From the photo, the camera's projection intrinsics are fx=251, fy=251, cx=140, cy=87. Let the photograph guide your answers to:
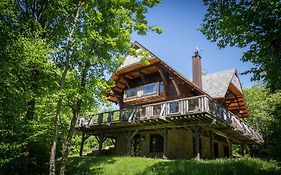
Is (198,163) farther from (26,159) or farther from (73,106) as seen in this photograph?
(26,159)

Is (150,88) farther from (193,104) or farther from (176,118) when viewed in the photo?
(193,104)

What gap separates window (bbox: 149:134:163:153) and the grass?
5308mm

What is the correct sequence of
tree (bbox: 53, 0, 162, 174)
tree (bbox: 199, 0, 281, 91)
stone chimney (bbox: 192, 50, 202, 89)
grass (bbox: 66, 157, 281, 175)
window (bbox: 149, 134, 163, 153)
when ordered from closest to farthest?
tree (bbox: 199, 0, 281, 91), grass (bbox: 66, 157, 281, 175), tree (bbox: 53, 0, 162, 174), window (bbox: 149, 134, 163, 153), stone chimney (bbox: 192, 50, 202, 89)

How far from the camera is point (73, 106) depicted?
57.2 feet

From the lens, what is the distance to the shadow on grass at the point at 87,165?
1741cm

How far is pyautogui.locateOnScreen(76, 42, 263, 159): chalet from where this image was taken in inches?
734

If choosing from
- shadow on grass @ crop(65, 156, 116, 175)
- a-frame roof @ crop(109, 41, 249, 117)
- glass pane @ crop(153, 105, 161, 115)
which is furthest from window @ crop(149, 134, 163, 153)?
a-frame roof @ crop(109, 41, 249, 117)

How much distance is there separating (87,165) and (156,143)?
7239mm

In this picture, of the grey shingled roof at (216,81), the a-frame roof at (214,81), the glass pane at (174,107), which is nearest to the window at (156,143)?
the glass pane at (174,107)

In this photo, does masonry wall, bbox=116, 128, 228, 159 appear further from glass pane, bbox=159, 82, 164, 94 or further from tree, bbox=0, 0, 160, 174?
tree, bbox=0, 0, 160, 174

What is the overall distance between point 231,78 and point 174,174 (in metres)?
14.0

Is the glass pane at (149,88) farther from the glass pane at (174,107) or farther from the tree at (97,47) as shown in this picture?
the tree at (97,47)

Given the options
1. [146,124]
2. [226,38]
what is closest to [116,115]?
[146,124]

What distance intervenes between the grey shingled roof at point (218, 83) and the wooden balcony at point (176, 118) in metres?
2.81
